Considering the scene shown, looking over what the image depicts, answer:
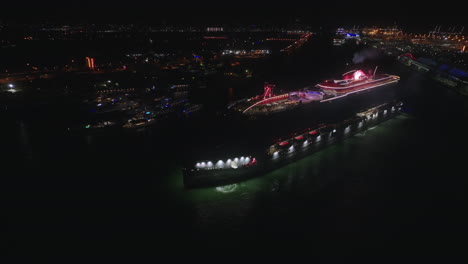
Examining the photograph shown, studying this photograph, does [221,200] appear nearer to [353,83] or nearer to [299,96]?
[299,96]

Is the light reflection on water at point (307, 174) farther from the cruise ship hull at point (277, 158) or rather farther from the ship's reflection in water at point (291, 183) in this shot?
the cruise ship hull at point (277, 158)

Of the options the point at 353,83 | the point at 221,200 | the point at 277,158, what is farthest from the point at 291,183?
the point at 353,83

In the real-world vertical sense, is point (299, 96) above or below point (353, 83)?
below

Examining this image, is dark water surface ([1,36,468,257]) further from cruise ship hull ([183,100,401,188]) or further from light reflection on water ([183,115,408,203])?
cruise ship hull ([183,100,401,188])

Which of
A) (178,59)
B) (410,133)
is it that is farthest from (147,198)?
(178,59)

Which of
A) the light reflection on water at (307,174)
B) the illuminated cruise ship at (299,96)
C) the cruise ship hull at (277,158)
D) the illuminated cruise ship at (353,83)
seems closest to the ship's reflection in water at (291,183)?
the light reflection on water at (307,174)

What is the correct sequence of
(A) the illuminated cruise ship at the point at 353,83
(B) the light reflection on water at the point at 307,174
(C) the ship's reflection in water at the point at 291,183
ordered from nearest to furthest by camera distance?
(C) the ship's reflection in water at the point at 291,183, (B) the light reflection on water at the point at 307,174, (A) the illuminated cruise ship at the point at 353,83

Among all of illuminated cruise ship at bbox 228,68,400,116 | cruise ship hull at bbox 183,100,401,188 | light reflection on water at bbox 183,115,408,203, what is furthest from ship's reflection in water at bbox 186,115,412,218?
illuminated cruise ship at bbox 228,68,400,116

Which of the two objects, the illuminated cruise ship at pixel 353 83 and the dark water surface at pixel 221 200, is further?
the illuminated cruise ship at pixel 353 83

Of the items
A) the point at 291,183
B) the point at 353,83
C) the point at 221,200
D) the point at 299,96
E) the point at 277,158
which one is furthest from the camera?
the point at 353,83
